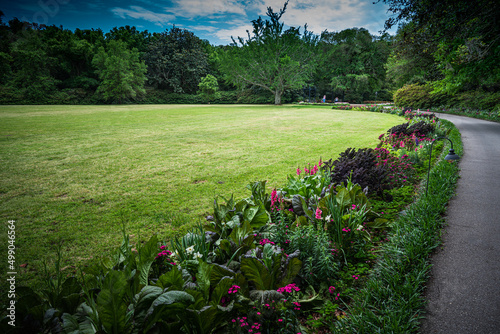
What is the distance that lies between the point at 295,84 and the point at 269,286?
36402 millimetres

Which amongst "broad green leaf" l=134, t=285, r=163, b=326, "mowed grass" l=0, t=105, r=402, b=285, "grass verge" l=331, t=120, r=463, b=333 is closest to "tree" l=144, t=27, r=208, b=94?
"mowed grass" l=0, t=105, r=402, b=285

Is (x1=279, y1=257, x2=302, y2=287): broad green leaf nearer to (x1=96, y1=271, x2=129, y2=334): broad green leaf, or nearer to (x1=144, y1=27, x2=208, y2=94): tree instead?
(x1=96, y1=271, x2=129, y2=334): broad green leaf

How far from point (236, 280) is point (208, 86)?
49930 mm

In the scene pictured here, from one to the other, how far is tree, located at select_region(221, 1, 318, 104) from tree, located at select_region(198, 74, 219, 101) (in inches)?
501

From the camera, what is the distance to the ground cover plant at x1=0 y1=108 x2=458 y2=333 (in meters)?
1.50

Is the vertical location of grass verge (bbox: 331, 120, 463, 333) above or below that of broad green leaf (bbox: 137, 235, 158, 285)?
below

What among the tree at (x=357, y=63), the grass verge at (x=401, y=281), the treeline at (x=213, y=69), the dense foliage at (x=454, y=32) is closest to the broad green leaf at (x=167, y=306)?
the grass verge at (x=401, y=281)

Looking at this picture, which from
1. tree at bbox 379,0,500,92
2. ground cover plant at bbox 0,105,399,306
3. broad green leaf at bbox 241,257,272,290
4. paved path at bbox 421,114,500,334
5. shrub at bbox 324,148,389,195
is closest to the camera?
paved path at bbox 421,114,500,334

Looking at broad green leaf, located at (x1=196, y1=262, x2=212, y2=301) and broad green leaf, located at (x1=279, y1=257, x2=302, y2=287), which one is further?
broad green leaf, located at (x1=279, y1=257, x2=302, y2=287)

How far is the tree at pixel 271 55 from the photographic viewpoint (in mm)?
34344

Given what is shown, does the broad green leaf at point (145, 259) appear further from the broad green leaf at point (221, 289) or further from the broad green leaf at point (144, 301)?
the broad green leaf at point (221, 289)

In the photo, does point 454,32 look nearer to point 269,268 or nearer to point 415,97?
point 269,268

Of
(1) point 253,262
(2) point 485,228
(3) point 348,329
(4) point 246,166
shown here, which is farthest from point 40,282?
(2) point 485,228

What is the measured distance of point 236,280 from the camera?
1.92 metres
